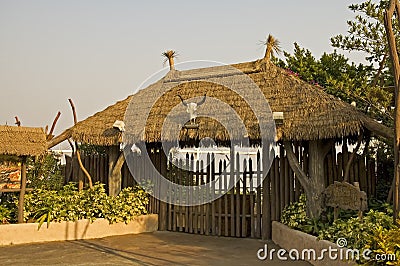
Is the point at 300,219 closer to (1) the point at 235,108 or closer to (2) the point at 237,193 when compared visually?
(2) the point at 237,193

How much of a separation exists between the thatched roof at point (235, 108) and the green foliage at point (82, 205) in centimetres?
115

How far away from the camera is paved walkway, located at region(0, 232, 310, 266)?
7.48 m

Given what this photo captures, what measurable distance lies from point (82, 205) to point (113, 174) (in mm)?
1151

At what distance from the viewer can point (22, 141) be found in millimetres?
9312

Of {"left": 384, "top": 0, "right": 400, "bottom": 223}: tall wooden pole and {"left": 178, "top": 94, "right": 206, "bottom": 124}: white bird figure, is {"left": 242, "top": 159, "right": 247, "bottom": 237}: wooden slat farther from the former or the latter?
{"left": 384, "top": 0, "right": 400, "bottom": 223}: tall wooden pole

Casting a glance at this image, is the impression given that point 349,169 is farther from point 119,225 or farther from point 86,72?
point 86,72

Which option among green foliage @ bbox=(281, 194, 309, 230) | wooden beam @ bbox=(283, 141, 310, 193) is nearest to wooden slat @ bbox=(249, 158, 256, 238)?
green foliage @ bbox=(281, 194, 309, 230)

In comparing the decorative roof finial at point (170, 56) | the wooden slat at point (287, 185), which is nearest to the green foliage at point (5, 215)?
the decorative roof finial at point (170, 56)

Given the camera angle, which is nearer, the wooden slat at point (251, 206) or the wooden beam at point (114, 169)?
the wooden slat at point (251, 206)

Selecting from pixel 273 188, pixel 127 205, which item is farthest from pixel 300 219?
pixel 127 205

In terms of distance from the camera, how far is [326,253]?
6.39 m

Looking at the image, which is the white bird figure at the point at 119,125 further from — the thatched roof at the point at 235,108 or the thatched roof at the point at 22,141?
the thatched roof at the point at 22,141

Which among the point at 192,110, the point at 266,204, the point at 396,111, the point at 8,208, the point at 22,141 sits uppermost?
the point at 192,110

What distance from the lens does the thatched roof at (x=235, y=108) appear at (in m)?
8.34
